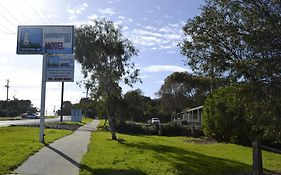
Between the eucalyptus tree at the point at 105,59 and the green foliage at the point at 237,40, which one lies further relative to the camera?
the eucalyptus tree at the point at 105,59

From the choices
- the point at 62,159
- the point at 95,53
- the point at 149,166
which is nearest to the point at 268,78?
the point at 149,166

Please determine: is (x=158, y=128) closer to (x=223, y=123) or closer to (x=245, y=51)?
(x=223, y=123)

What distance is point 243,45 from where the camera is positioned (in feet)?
39.5

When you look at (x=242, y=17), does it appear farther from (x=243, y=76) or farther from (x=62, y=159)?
(x=62, y=159)

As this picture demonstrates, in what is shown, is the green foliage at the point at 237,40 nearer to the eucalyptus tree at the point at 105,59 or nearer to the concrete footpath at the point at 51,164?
the concrete footpath at the point at 51,164

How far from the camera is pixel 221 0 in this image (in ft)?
42.0

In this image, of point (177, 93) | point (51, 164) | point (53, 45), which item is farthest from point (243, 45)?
point (177, 93)

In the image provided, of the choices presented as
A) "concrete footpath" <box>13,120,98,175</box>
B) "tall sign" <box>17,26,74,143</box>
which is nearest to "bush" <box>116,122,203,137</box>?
"tall sign" <box>17,26,74,143</box>

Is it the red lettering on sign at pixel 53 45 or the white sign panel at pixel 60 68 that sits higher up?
the red lettering on sign at pixel 53 45

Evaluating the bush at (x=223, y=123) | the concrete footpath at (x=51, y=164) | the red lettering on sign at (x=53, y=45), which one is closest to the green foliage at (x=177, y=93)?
the bush at (x=223, y=123)

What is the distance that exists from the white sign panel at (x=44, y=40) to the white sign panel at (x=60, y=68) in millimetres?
2519

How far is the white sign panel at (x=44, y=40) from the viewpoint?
84.3ft

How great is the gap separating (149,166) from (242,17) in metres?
6.24

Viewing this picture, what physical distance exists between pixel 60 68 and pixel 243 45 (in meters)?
19.3
